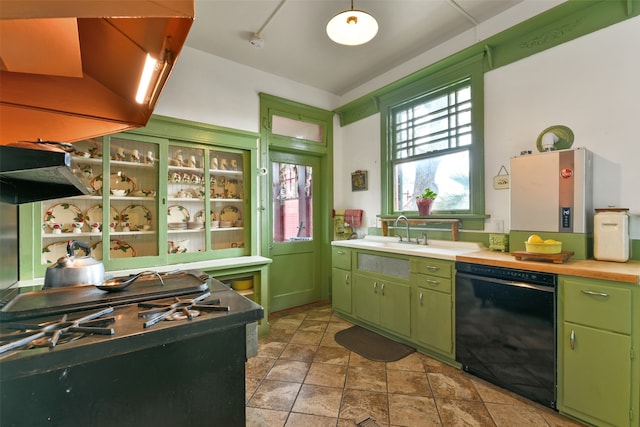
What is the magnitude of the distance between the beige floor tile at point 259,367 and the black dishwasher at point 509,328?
63.8 inches

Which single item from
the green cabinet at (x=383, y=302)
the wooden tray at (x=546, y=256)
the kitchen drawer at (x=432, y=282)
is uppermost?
the wooden tray at (x=546, y=256)

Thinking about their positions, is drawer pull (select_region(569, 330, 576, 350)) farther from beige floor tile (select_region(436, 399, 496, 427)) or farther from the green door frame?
the green door frame

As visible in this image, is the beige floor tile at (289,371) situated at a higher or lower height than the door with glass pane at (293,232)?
lower

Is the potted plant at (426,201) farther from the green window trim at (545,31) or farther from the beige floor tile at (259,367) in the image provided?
the beige floor tile at (259,367)

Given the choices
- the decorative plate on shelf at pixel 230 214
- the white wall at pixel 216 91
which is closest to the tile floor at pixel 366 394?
the decorative plate on shelf at pixel 230 214

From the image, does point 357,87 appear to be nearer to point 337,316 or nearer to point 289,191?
point 289,191

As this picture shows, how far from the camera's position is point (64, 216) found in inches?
97.9

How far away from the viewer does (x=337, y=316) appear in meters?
3.63

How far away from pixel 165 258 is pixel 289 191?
179 centimetres

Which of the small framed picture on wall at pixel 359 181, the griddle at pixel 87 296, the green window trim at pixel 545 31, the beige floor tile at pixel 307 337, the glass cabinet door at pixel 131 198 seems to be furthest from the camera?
the small framed picture on wall at pixel 359 181

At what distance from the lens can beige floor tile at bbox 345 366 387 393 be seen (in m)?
2.17

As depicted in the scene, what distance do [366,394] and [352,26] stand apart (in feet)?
9.13

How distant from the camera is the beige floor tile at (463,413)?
5.85ft

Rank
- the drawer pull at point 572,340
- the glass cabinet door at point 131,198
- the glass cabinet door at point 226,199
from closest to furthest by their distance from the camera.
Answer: the drawer pull at point 572,340
the glass cabinet door at point 131,198
the glass cabinet door at point 226,199
